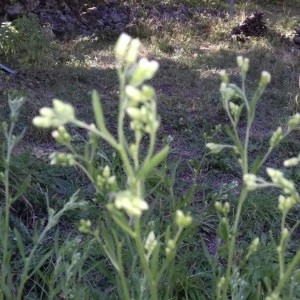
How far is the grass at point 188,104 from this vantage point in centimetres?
269

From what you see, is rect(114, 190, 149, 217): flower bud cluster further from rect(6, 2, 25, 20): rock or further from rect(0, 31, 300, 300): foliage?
rect(6, 2, 25, 20): rock

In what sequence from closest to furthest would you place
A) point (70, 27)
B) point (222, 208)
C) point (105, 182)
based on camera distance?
1. point (105, 182)
2. point (222, 208)
3. point (70, 27)

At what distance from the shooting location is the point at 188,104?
484cm

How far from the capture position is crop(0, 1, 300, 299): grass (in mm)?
2690

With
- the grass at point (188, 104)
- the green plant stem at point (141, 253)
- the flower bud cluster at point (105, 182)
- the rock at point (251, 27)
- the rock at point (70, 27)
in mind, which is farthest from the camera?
the rock at point (251, 27)

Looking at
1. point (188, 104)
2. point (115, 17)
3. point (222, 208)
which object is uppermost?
point (222, 208)

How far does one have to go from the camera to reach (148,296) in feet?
5.39

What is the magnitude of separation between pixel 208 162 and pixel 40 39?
290cm

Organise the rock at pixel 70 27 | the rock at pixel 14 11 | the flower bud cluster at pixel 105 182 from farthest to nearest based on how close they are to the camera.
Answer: the rock at pixel 70 27 → the rock at pixel 14 11 → the flower bud cluster at pixel 105 182

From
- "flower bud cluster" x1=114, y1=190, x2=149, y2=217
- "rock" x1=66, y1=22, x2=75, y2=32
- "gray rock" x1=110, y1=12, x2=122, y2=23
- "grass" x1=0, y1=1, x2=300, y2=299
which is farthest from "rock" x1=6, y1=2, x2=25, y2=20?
"flower bud cluster" x1=114, y1=190, x2=149, y2=217

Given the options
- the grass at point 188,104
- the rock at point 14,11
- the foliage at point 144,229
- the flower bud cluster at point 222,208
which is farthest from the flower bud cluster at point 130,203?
Result: the rock at point 14,11

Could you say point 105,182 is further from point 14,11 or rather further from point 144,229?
point 14,11

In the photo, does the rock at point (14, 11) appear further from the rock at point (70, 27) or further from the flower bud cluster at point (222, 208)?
the flower bud cluster at point (222, 208)

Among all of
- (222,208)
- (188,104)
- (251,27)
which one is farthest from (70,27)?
(222,208)
